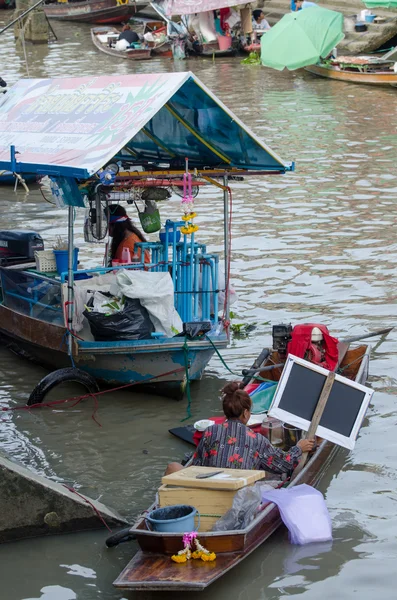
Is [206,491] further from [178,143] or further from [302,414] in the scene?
[178,143]

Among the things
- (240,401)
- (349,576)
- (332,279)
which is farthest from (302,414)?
(332,279)

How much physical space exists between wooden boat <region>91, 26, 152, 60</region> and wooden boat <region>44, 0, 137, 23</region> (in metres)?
5.71

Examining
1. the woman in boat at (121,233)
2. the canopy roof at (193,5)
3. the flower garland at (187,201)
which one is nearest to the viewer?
the flower garland at (187,201)

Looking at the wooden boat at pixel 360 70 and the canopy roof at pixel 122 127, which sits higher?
the wooden boat at pixel 360 70

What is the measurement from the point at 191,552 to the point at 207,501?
0.35 meters

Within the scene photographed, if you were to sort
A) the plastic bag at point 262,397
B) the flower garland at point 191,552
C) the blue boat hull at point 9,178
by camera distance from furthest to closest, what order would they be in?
1. the blue boat hull at point 9,178
2. the plastic bag at point 262,397
3. the flower garland at point 191,552

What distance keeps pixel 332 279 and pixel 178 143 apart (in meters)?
3.17

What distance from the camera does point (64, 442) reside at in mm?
8375

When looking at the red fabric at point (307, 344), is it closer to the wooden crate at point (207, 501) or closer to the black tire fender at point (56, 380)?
the black tire fender at point (56, 380)

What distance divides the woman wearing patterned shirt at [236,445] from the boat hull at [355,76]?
18424 mm

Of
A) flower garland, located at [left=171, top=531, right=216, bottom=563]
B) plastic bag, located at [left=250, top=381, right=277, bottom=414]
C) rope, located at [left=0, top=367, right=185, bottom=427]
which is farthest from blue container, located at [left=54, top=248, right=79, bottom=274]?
flower garland, located at [left=171, top=531, right=216, bottom=563]

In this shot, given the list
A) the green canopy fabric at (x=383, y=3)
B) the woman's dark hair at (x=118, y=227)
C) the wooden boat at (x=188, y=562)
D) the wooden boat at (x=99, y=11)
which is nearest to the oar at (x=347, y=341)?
the woman's dark hair at (x=118, y=227)

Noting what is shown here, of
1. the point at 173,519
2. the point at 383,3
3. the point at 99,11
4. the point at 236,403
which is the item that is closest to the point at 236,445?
the point at 236,403

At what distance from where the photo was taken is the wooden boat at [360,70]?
23969 millimetres
